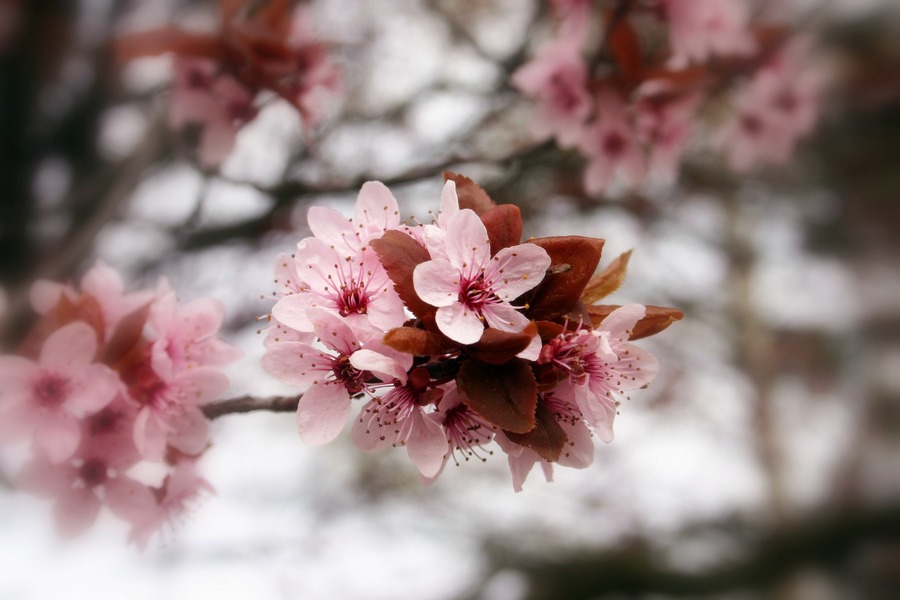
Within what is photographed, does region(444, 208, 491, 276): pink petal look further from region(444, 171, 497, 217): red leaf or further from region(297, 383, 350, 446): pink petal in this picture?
region(297, 383, 350, 446): pink petal

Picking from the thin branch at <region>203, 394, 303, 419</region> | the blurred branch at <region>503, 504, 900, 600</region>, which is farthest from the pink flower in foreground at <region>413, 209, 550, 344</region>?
the blurred branch at <region>503, 504, 900, 600</region>

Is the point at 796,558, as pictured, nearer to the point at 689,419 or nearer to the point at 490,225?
the point at 689,419

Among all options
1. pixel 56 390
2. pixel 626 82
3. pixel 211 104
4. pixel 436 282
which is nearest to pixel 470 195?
pixel 436 282

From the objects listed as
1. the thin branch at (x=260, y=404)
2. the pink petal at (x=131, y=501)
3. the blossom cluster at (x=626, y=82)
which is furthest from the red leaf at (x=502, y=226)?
the blossom cluster at (x=626, y=82)

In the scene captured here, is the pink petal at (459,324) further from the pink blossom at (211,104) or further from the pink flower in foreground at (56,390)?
the pink blossom at (211,104)

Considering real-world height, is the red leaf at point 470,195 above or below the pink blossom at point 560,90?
above

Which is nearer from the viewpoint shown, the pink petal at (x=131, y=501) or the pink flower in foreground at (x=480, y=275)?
the pink flower in foreground at (x=480, y=275)

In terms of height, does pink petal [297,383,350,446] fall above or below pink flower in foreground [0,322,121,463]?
above
